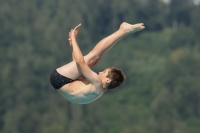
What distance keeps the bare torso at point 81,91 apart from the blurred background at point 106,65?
8370 cm

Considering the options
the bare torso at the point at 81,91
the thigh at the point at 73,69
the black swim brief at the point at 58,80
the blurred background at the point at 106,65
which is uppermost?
the thigh at the point at 73,69

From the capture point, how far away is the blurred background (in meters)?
111

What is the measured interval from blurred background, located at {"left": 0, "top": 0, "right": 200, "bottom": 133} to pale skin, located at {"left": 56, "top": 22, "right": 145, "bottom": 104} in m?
83.7

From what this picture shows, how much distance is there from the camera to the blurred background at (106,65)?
111 m

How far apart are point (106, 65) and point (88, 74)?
120 meters

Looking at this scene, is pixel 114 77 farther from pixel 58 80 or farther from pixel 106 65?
pixel 106 65

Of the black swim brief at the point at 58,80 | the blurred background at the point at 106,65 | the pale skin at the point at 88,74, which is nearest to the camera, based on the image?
the pale skin at the point at 88,74

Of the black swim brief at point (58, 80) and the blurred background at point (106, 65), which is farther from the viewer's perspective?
the blurred background at point (106, 65)

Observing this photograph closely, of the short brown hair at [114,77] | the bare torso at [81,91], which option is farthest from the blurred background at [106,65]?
Answer: the short brown hair at [114,77]

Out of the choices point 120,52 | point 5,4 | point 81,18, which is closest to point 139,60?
point 120,52

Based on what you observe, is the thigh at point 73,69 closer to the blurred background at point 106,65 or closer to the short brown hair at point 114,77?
the short brown hair at point 114,77

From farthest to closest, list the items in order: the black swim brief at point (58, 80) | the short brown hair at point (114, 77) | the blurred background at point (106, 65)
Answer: the blurred background at point (106, 65) → the black swim brief at point (58, 80) → the short brown hair at point (114, 77)

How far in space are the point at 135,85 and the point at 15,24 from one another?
3308 cm

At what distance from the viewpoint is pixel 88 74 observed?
1698cm
